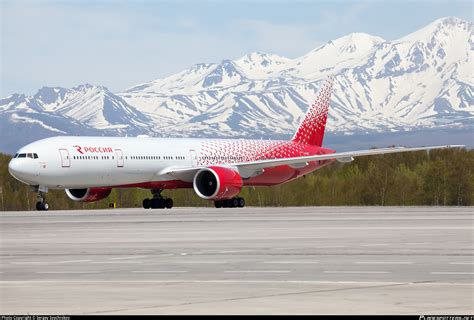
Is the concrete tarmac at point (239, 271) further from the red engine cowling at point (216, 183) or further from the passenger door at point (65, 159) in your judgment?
the red engine cowling at point (216, 183)

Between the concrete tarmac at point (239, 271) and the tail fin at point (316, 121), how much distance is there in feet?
160

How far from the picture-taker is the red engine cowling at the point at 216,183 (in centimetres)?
7162

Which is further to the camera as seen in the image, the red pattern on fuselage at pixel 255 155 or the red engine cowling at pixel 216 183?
the red pattern on fuselage at pixel 255 155

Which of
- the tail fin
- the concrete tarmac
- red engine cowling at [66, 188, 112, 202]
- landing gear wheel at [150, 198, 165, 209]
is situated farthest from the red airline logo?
the concrete tarmac

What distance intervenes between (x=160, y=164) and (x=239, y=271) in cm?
5104

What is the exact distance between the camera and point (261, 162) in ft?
254

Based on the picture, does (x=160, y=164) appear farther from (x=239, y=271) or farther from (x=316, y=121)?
(x=239, y=271)

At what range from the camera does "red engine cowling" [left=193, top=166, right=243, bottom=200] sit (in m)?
71.6

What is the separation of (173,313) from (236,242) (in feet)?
56.0

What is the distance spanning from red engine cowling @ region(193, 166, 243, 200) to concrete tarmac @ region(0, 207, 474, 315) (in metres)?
30.2

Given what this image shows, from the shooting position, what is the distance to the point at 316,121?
91.2m

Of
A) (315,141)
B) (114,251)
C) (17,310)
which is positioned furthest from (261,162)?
(17,310)

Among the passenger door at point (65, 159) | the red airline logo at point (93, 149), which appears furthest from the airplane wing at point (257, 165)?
the passenger door at point (65, 159)

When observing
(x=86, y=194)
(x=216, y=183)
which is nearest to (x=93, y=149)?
(x=86, y=194)
